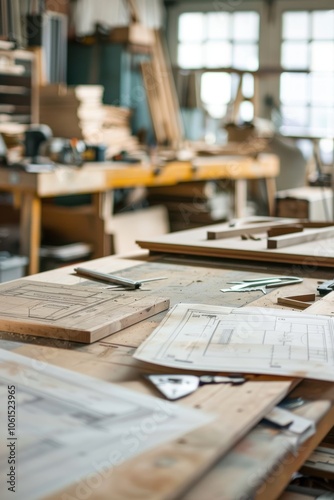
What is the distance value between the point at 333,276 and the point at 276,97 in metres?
7.03

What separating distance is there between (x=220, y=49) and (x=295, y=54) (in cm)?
89

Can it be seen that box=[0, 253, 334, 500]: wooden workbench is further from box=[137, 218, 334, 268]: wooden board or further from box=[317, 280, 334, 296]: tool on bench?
box=[137, 218, 334, 268]: wooden board

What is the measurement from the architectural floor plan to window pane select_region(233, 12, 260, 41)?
7716 millimetres

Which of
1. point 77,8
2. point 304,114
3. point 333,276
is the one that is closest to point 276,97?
point 304,114

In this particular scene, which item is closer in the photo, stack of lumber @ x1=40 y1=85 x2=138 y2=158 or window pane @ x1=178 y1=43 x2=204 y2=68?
stack of lumber @ x1=40 y1=85 x2=138 y2=158

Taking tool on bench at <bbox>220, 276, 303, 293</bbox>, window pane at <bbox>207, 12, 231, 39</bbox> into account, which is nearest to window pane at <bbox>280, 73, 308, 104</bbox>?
window pane at <bbox>207, 12, 231, 39</bbox>

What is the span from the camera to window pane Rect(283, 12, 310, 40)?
8.37 metres

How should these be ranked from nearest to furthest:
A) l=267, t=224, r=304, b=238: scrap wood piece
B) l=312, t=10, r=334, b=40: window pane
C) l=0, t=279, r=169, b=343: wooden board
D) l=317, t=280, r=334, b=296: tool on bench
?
l=0, t=279, r=169, b=343: wooden board → l=317, t=280, r=334, b=296: tool on bench → l=267, t=224, r=304, b=238: scrap wood piece → l=312, t=10, r=334, b=40: window pane

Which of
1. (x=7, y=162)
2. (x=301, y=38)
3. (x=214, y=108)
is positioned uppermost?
(x=301, y=38)

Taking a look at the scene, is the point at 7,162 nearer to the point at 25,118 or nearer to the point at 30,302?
the point at 25,118

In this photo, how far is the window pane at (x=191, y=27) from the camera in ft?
29.1

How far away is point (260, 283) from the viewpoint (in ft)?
5.58

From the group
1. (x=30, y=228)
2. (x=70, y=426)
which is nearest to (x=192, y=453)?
(x=70, y=426)

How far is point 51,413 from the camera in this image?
91cm
